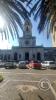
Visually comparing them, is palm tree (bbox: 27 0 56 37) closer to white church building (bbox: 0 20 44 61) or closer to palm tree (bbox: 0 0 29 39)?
palm tree (bbox: 0 0 29 39)

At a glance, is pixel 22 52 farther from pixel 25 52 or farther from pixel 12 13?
pixel 12 13

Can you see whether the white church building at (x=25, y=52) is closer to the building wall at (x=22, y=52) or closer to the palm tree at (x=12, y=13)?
the building wall at (x=22, y=52)

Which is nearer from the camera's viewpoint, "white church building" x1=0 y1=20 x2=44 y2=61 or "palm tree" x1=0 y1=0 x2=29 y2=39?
"palm tree" x1=0 y1=0 x2=29 y2=39

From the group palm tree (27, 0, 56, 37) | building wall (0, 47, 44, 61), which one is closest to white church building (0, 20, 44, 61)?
building wall (0, 47, 44, 61)

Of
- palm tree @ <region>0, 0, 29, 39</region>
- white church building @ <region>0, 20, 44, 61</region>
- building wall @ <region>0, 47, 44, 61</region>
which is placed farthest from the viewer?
building wall @ <region>0, 47, 44, 61</region>

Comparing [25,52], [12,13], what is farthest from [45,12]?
[25,52]

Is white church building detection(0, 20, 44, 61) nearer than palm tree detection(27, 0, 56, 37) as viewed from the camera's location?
No

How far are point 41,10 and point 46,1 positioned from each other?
25.4 inches

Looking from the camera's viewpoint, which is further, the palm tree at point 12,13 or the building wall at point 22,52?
the building wall at point 22,52

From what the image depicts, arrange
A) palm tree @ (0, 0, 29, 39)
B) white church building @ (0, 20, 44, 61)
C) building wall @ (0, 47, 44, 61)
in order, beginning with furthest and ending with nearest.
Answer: building wall @ (0, 47, 44, 61) → white church building @ (0, 20, 44, 61) → palm tree @ (0, 0, 29, 39)

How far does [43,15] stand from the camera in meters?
16.5

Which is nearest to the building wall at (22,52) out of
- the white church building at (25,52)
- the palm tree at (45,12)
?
the white church building at (25,52)

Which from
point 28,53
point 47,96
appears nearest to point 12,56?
point 28,53

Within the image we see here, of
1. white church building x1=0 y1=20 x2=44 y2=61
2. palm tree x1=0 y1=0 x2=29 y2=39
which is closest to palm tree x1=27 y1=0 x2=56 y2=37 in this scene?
palm tree x1=0 y1=0 x2=29 y2=39
